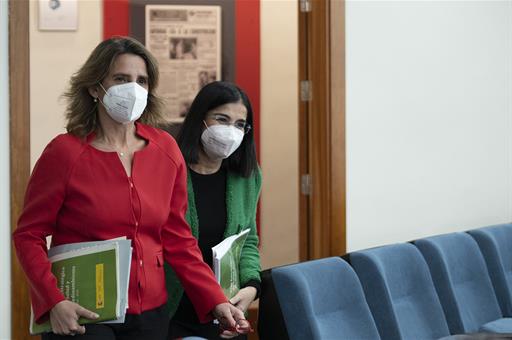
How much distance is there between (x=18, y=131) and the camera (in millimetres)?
3264

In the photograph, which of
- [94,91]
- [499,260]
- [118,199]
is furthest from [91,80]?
[499,260]

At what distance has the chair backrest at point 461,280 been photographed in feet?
11.9

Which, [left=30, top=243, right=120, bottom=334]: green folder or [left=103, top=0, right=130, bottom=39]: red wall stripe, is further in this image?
[left=103, top=0, right=130, bottom=39]: red wall stripe

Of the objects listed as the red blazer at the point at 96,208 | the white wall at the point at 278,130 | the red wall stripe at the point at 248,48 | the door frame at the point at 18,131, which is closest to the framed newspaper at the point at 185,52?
the red wall stripe at the point at 248,48

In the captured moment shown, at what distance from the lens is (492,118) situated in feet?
16.2

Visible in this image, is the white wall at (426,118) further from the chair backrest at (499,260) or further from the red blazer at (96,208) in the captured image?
the red blazer at (96,208)

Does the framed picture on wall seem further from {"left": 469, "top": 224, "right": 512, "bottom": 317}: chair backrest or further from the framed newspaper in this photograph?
{"left": 469, "top": 224, "right": 512, "bottom": 317}: chair backrest

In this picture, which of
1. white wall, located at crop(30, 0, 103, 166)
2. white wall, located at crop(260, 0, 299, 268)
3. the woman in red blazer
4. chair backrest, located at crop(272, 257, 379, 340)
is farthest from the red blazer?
white wall, located at crop(260, 0, 299, 268)

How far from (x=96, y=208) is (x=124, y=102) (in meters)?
0.30

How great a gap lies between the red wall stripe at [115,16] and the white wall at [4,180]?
1.62m

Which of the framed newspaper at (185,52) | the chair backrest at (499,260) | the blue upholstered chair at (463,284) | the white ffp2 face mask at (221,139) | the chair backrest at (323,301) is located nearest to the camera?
the white ffp2 face mask at (221,139)

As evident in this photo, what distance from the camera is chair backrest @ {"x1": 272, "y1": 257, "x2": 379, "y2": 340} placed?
2740 millimetres

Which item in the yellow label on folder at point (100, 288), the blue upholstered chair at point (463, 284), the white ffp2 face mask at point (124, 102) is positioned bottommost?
the blue upholstered chair at point (463, 284)

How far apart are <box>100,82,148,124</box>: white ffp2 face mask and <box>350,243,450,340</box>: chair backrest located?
1389 mm
